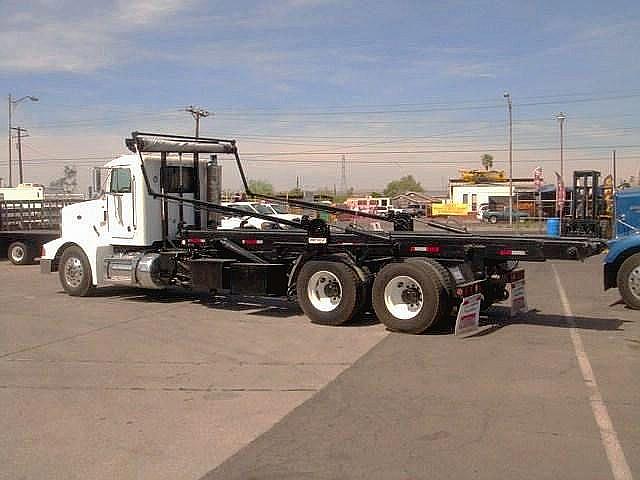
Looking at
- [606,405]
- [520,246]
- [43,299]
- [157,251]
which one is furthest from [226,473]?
[43,299]

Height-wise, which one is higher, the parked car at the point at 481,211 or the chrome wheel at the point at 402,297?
the parked car at the point at 481,211

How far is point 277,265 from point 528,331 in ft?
13.3

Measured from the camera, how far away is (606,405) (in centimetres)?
629

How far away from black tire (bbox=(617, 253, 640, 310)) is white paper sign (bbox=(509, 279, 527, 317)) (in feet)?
6.39

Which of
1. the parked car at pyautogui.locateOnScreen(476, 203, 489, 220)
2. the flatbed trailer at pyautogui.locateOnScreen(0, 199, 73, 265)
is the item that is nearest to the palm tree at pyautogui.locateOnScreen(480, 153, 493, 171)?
the parked car at pyautogui.locateOnScreen(476, 203, 489, 220)

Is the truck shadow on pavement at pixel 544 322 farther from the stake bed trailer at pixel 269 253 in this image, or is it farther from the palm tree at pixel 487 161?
the palm tree at pixel 487 161

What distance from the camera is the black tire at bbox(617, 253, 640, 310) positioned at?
1175 cm

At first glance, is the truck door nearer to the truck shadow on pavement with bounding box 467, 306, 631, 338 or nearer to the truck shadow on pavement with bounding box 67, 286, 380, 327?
the truck shadow on pavement with bounding box 67, 286, 380, 327

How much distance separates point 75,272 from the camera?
46.6ft

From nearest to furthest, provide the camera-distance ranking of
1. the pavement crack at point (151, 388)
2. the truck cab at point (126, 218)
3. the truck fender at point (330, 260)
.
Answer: the pavement crack at point (151, 388)
the truck fender at point (330, 260)
the truck cab at point (126, 218)

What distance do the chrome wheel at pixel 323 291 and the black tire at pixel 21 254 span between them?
595 inches

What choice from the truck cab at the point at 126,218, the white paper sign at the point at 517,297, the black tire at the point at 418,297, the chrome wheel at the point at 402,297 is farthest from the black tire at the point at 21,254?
the white paper sign at the point at 517,297

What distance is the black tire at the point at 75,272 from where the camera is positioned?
46.0 ft

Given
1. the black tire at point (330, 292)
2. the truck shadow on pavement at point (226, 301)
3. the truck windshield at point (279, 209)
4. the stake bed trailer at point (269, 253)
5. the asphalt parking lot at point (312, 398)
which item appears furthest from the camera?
the truck windshield at point (279, 209)
